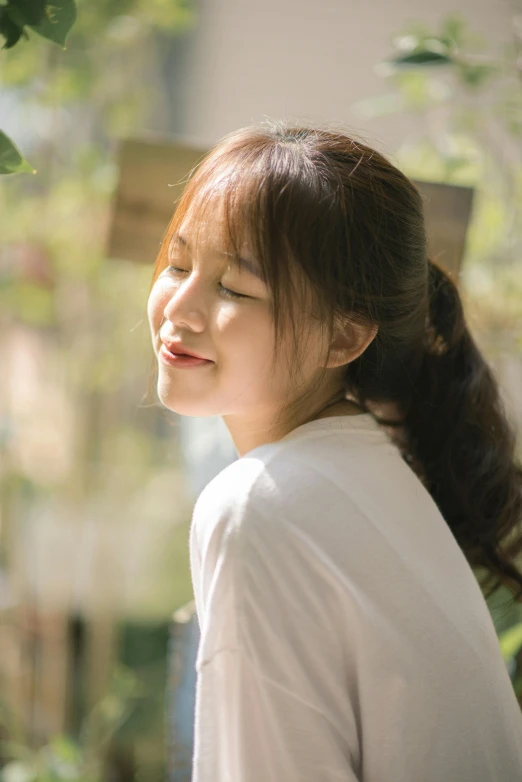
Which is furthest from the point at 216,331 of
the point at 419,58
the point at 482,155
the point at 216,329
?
the point at 482,155

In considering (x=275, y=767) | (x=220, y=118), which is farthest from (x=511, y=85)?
(x=275, y=767)

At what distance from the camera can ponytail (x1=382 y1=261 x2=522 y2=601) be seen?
108 centimetres

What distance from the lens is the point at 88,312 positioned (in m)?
2.05

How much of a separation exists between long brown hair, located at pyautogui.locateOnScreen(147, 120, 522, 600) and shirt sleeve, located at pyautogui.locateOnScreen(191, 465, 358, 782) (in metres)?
0.20

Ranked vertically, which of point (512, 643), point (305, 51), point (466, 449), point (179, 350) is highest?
point (305, 51)

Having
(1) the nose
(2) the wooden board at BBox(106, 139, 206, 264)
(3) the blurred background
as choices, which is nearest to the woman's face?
(1) the nose

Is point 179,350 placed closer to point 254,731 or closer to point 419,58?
point 254,731

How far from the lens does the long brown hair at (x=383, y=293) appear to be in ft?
2.63

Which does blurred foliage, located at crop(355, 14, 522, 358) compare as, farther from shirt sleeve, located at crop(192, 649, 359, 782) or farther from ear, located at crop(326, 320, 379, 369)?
shirt sleeve, located at crop(192, 649, 359, 782)

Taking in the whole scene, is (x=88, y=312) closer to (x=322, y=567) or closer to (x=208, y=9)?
(x=208, y=9)

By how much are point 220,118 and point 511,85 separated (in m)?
0.69

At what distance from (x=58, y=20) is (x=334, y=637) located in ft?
2.24

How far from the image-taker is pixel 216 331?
821 millimetres

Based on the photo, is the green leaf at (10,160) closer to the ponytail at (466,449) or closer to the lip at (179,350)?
the lip at (179,350)
